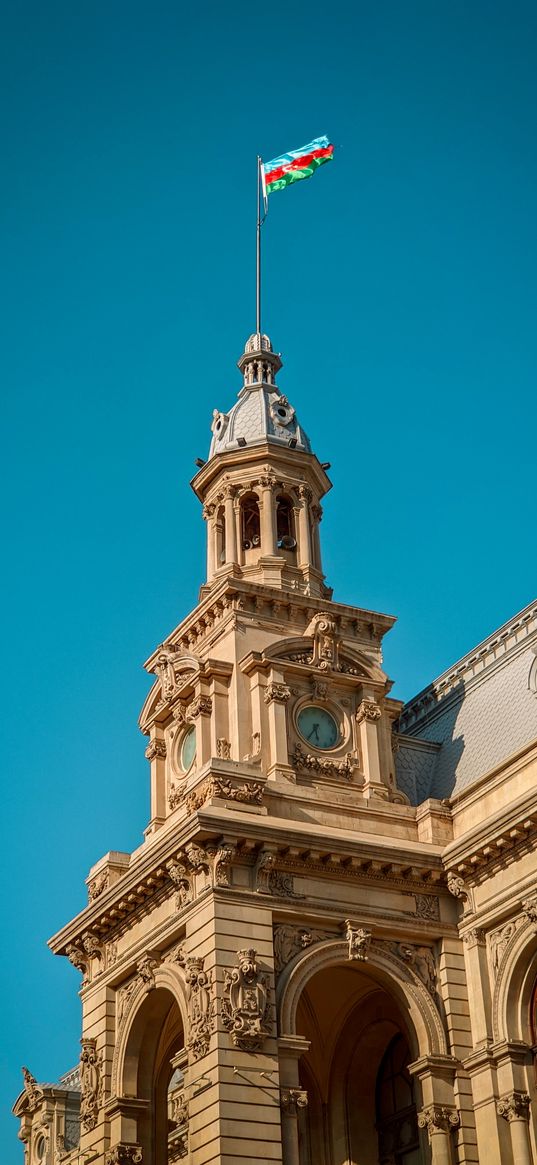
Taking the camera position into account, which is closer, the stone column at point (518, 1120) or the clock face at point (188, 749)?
the stone column at point (518, 1120)

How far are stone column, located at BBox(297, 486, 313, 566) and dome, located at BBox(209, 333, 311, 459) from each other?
5.86 ft

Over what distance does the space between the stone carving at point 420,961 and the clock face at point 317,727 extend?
6767 millimetres

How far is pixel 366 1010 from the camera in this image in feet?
165

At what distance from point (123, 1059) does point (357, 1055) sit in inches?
304

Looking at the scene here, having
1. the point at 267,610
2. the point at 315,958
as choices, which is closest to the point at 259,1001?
the point at 315,958

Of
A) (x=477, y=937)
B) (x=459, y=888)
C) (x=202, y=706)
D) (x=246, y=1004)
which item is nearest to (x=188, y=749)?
(x=202, y=706)

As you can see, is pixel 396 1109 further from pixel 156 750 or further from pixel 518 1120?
pixel 156 750

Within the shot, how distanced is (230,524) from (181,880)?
15135 mm

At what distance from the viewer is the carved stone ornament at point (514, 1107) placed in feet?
140

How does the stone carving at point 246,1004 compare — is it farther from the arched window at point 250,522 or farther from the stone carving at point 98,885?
the arched window at point 250,522

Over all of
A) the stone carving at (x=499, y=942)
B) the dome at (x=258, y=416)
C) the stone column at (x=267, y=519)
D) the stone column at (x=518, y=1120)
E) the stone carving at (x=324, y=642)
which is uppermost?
the dome at (x=258, y=416)

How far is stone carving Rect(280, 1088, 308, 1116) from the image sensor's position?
41844 mm

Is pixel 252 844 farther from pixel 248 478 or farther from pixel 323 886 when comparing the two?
pixel 248 478

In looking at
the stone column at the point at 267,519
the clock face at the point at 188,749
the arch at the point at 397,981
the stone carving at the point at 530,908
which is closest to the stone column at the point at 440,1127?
the arch at the point at 397,981
